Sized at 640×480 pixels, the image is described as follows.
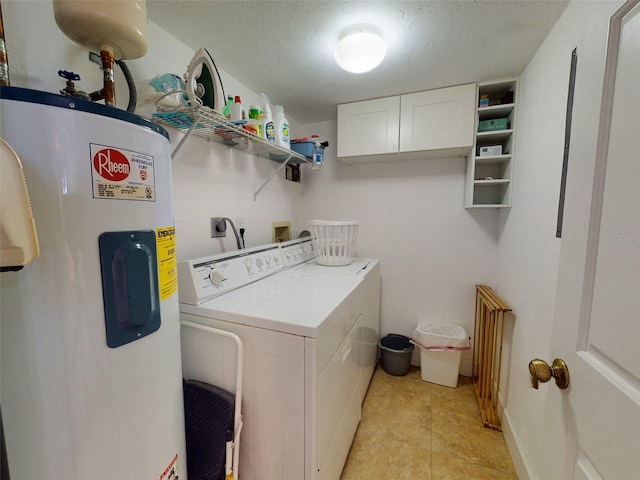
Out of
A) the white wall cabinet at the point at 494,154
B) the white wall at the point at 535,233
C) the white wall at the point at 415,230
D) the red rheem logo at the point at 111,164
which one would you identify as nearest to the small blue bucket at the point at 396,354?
the white wall at the point at 415,230

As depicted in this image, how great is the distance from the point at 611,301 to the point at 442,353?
1.79 m

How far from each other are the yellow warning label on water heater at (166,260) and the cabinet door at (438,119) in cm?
175

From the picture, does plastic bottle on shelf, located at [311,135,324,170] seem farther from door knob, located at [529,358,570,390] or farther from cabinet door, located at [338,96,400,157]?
door knob, located at [529,358,570,390]

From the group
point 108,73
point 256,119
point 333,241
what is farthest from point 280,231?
point 108,73

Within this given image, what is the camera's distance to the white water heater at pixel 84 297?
52 cm

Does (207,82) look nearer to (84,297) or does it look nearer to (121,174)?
(121,174)

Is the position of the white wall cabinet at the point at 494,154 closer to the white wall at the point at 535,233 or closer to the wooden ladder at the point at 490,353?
the white wall at the point at 535,233

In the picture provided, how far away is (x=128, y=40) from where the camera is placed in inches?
29.8

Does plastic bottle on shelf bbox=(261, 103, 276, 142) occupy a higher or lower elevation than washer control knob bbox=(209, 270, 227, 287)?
higher

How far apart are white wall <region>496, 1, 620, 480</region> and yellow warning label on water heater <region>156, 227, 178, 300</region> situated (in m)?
1.19

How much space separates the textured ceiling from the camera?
1.14 m

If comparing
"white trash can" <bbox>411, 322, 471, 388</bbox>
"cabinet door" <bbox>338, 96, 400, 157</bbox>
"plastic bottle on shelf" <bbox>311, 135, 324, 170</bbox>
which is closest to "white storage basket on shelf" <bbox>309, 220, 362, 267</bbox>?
"plastic bottle on shelf" <bbox>311, 135, 324, 170</bbox>

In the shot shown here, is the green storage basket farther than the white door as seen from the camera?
Yes

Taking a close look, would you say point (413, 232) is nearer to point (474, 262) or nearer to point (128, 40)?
point (474, 262)
